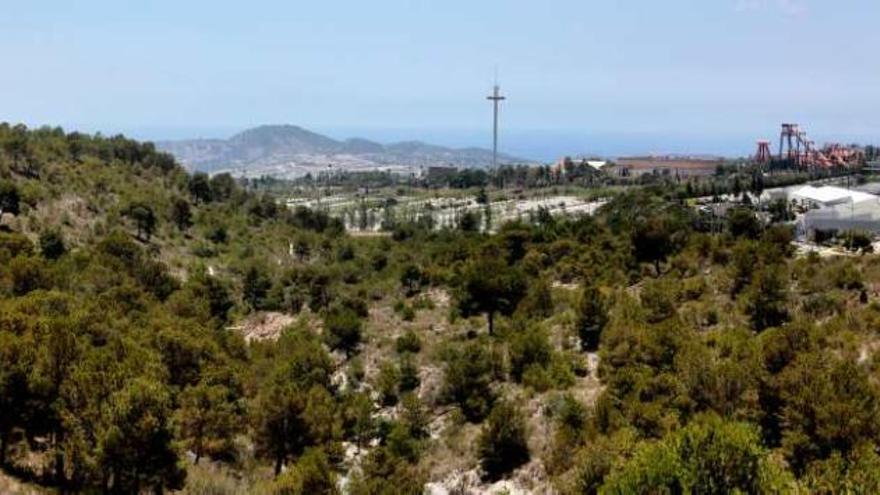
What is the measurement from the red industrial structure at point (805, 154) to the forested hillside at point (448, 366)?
295ft

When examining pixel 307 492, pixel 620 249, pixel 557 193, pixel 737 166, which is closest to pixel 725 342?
pixel 307 492

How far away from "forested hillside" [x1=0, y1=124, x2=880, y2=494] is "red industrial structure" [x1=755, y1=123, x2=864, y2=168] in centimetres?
9000

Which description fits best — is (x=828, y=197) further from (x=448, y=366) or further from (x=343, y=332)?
(x=448, y=366)

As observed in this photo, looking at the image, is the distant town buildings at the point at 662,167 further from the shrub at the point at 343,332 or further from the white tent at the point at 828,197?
the shrub at the point at 343,332

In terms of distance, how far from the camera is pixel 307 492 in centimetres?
1839

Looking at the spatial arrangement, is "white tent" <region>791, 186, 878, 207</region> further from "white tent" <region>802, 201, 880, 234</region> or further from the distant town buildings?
the distant town buildings

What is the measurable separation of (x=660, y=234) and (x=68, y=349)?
101 ft

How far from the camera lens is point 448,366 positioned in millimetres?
30047

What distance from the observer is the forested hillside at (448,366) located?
1781cm

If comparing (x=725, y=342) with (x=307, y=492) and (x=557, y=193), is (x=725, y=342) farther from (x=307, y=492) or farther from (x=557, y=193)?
(x=557, y=193)

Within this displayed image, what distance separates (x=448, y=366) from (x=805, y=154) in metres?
121

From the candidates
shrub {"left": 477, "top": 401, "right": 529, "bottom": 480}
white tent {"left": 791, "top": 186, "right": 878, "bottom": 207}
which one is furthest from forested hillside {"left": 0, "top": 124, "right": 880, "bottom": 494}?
white tent {"left": 791, "top": 186, "right": 878, "bottom": 207}

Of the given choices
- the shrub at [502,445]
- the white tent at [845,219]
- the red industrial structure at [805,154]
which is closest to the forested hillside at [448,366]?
the shrub at [502,445]

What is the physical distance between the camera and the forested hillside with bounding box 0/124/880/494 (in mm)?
17812
